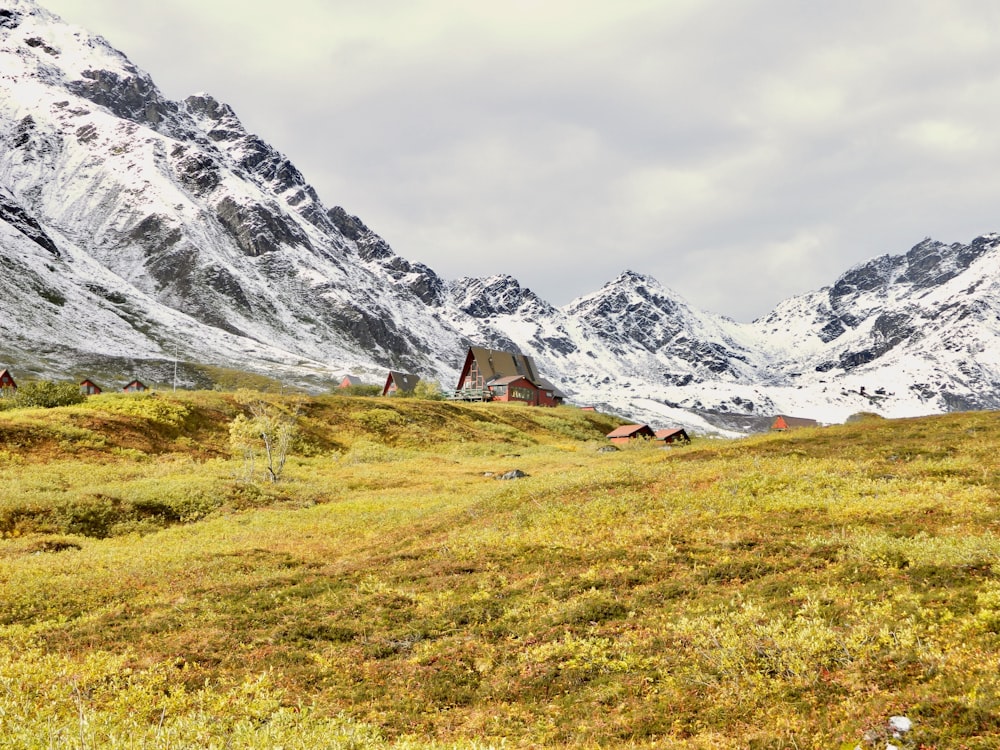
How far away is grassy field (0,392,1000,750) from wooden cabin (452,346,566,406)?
95.1 meters

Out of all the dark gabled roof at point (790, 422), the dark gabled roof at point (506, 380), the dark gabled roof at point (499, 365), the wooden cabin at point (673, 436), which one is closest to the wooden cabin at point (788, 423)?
the dark gabled roof at point (790, 422)

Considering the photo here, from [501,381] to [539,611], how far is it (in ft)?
382

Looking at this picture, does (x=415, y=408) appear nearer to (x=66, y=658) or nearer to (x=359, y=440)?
(x=359, y=440)

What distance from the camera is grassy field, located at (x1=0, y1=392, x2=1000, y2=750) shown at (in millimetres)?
10422

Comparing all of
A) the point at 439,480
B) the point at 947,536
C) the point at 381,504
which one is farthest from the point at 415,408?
the point at 947,536

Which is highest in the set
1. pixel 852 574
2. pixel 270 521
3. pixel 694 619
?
pixel 852 574

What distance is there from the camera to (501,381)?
13262cm

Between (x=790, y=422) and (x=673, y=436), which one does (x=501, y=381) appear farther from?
(x=790, y=422)

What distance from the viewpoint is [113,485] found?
37250 millimetres

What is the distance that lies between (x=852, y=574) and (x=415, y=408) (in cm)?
7609

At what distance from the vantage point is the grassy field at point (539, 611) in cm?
1042

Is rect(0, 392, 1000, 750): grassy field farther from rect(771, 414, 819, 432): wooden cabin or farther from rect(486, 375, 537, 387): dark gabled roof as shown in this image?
rect(771, 414, 819, 432): wooden cabin

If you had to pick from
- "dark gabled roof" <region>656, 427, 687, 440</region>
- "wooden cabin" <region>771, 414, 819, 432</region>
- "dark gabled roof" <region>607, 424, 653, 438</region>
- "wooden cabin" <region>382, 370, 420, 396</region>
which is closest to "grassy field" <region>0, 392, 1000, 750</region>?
"dark gabled roof" <region>656, 427, 687, 440</region>

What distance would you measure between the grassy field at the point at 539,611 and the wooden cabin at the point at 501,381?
95.1 meters
